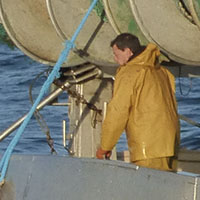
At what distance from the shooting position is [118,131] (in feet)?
26.9

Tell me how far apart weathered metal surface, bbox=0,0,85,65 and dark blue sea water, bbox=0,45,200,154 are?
4841 mm

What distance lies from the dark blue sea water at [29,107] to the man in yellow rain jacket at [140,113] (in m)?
7.99

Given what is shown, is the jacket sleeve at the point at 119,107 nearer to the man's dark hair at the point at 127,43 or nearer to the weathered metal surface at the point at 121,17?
the man's dark hair at the point at 127,43

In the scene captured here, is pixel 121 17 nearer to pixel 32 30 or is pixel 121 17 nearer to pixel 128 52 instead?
pixel 32 30

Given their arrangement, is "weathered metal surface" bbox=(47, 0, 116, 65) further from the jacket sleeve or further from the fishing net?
the jacket sleeve

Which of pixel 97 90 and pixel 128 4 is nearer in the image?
pixel 128 4

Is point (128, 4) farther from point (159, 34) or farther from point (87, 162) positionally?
point (87, 162)

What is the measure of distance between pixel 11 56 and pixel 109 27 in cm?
1872

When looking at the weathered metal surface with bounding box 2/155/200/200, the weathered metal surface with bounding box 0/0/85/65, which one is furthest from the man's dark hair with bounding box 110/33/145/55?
the weathered metal surface with bounding box 0/0/85/65

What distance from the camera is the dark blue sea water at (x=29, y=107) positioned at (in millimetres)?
18672

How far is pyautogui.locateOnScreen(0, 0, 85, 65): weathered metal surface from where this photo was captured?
37.8ft

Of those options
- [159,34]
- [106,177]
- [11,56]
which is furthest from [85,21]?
[11,56]

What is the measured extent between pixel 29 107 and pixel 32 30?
10.8 m

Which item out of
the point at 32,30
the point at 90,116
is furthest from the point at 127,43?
the point at 90,116
